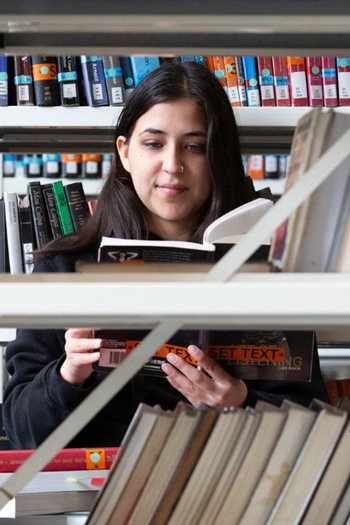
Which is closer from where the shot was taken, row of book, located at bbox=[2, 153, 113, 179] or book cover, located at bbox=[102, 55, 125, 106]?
book cover, located at bbox=[102, 55, 125, 106]

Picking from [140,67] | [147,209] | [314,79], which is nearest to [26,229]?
[140,67]

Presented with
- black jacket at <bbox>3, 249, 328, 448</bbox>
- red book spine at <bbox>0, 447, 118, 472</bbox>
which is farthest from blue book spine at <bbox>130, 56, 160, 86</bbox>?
red book spine at <bbox>0, 447, 118, 472</bbox>

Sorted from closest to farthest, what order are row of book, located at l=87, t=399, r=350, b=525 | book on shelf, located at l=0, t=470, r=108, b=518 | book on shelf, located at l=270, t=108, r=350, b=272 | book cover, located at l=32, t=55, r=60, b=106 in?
1. book on shelf, located at l=270, t=108, r=350, b=272
2. row of book, located at l=87, t=399, r=350, b=525
3. book on shelf, located at l=0, t=470, r=108, b=518
4. book cover, located at l=32, t=55, r=60, b=106

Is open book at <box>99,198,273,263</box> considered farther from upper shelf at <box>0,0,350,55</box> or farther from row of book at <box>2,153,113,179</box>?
row of book at <box>2,153,113,179</box>

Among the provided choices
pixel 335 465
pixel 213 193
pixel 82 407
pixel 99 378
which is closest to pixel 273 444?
pixel 335 465

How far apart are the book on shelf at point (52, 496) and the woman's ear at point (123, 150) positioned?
76 cm

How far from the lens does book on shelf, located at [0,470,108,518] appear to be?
1330 mm

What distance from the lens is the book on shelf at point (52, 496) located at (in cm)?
133

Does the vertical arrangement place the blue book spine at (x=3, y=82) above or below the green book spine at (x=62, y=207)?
above

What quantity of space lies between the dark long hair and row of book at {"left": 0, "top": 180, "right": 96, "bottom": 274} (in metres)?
0.46

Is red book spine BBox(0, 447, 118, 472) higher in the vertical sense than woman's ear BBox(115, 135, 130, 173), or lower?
lower

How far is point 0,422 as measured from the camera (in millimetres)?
2258

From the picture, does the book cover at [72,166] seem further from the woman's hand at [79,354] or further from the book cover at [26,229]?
the woman's hand at [79,354]

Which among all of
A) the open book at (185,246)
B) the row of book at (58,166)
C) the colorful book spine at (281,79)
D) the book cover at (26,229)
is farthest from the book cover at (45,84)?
the row of book at (58,166)
